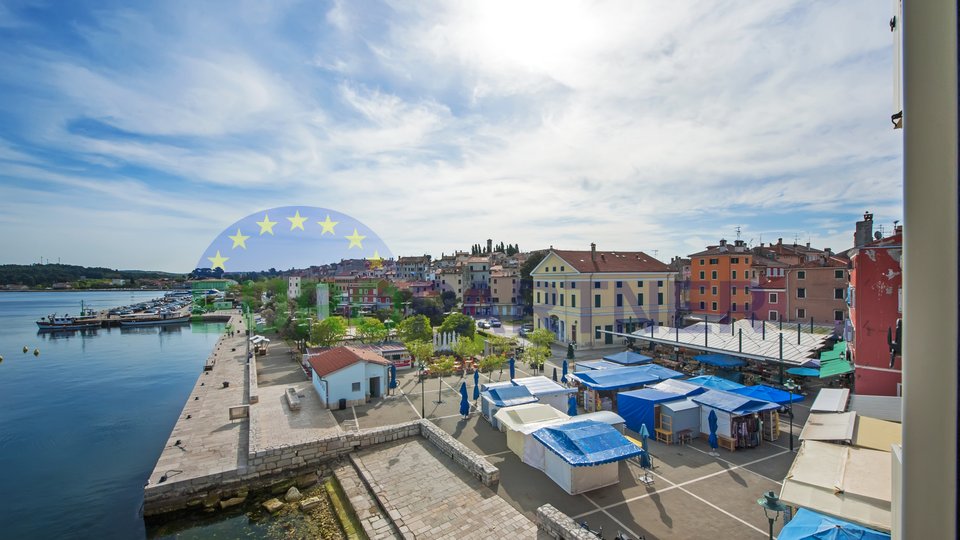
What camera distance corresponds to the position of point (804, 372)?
19.7 m

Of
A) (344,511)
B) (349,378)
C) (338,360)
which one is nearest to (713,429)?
(344,511)

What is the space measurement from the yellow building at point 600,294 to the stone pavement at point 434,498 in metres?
21.0

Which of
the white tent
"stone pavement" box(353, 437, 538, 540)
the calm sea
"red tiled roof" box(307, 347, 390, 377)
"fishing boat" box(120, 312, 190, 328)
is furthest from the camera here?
"fishing boat" box(120, 312, 190, 328)

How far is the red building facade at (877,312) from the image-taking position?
13.9 metres

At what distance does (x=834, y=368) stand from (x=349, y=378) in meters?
20.1

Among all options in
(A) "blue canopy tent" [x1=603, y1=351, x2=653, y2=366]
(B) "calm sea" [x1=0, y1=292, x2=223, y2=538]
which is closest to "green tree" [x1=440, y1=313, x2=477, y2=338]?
(A) "blue canopy tent" [x1=603, y1=351, x2=653, y2=366]

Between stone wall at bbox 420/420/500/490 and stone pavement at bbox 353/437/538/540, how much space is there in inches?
6.9

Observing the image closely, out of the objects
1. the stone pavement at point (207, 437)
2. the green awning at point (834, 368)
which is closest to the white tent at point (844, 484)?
the green awning at point (834, 368)

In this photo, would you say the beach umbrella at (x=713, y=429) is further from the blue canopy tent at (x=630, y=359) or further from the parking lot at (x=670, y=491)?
the blue canopy tent at (x=630, y=359)

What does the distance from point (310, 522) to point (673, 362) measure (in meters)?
19.3

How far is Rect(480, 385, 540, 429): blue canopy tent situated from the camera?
15.4 meters

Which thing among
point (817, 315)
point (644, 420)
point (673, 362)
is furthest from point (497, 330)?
point (644, 420)

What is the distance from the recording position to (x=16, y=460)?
17719 mm

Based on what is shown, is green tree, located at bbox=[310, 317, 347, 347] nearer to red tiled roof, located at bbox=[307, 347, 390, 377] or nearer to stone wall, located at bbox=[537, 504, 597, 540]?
red tiled roof, located at bbox=[307, 347, 390, 377]
